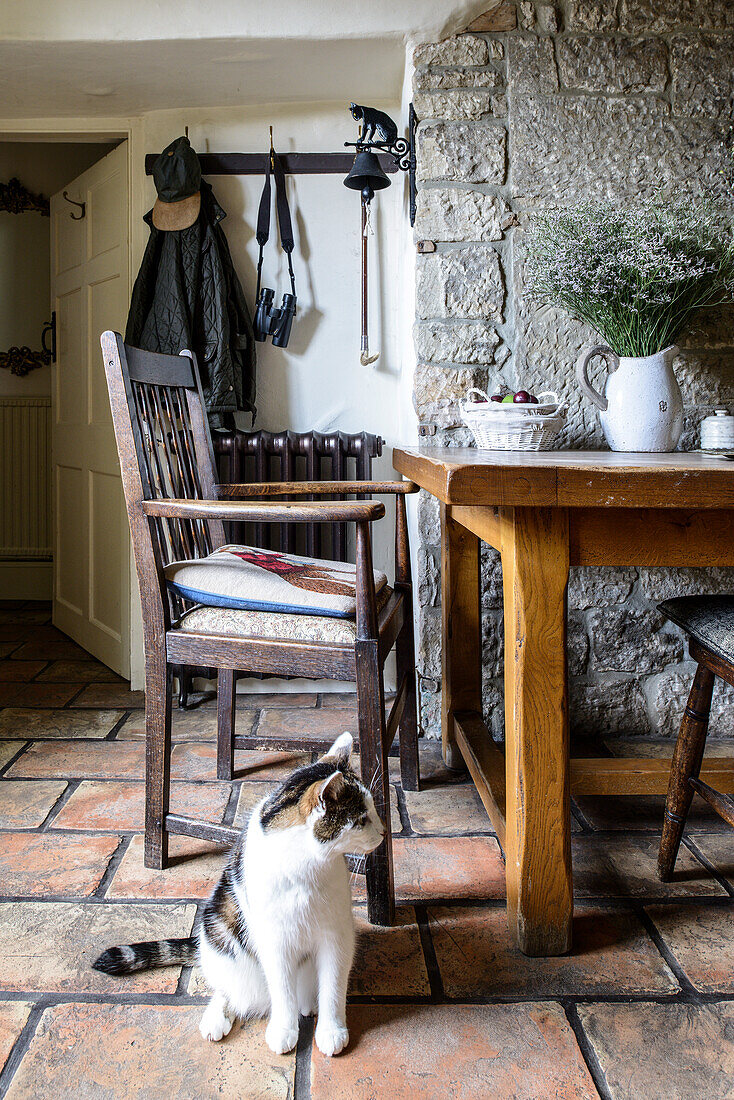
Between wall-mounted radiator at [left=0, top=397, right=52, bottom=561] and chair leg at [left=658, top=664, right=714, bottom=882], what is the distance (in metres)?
3.63

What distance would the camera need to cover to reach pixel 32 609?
13.9ft

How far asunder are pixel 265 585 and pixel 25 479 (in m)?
3.28

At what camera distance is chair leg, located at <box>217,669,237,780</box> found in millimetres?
2025

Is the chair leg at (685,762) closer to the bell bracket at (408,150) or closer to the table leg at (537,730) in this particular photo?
the table leg at (537,730)

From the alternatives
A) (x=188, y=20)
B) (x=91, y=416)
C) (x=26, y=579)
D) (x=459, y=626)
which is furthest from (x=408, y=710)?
(x=26, y=579)

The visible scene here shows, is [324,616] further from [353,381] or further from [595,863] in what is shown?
[353,381]

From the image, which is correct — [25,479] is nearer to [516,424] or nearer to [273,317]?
[273,317]

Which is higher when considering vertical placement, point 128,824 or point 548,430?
point 548,430

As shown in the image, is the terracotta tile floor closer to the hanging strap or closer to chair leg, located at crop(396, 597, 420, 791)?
chair leg, located at crop(396, 597, 420, 791)

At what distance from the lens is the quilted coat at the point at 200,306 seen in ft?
8.54

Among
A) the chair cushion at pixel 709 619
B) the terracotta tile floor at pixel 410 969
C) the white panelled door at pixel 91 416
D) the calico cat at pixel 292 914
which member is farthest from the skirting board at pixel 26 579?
the chair cushion at pixel 709 619

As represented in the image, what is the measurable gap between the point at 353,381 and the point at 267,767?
4.45 feet

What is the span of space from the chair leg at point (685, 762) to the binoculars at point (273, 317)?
1.77m

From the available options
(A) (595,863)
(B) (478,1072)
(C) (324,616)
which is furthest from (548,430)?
(B) (478,1072)
